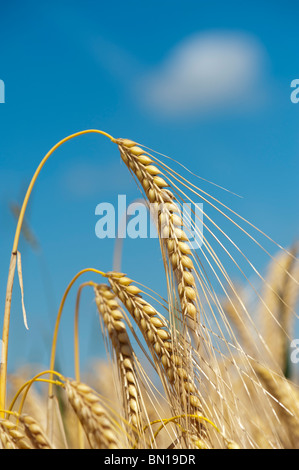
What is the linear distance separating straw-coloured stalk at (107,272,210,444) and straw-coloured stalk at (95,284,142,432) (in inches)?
0.6

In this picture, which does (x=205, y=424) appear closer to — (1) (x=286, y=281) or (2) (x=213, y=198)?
(2) (x=213, y=198)

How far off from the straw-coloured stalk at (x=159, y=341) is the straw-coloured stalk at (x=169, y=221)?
4 cm

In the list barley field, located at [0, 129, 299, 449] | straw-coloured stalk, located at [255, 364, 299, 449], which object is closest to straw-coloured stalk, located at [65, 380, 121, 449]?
barley field, located at [0, 129, 299, 449]

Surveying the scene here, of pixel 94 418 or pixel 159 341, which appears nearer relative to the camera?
pixel 94 418

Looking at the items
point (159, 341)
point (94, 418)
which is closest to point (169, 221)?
point (159, 341)

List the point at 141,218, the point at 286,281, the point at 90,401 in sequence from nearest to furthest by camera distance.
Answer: the point at 90,401
the point at 141,218
the point at 286,281

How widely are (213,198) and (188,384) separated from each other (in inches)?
8.5

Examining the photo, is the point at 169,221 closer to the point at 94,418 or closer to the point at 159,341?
the point at 159,341

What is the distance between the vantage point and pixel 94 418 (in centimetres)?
42

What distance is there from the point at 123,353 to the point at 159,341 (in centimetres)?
5

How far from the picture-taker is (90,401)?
1.41 feet

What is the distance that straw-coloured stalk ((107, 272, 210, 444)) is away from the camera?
50cm
